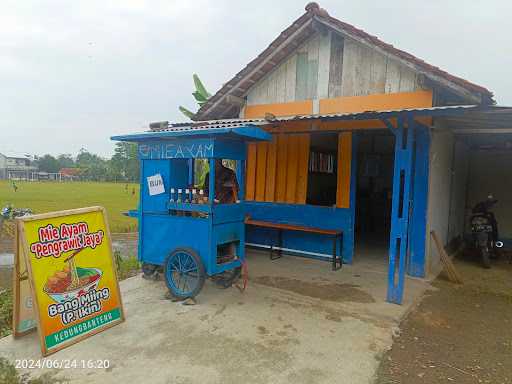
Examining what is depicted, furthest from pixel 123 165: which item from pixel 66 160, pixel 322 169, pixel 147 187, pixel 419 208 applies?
pixel 419 208

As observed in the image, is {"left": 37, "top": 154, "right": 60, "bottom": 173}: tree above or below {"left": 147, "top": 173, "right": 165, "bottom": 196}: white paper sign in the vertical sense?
above

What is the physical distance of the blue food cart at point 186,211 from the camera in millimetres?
4328

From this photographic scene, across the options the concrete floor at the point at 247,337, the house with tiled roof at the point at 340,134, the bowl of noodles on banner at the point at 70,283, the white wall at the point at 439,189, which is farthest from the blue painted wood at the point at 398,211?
the bowl of noodles on banner at the point at 70,283

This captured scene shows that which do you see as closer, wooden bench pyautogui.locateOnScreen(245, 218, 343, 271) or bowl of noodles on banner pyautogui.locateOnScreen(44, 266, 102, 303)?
bowl of noodles on banner pyautogui.locateOnScreen(44, 266, 102, 303)

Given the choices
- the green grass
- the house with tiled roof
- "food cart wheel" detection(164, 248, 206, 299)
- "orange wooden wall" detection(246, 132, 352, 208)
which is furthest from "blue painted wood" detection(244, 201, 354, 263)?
the green grass

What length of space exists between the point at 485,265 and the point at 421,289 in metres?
2.48

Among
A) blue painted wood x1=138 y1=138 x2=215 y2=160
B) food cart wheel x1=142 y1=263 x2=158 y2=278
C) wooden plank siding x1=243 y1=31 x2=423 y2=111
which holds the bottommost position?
food cart wheel x1=142 y1=263 x2=158 y2=278

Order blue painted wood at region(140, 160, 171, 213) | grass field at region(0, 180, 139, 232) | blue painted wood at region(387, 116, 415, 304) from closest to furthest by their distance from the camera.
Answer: blue painted wood at region(387, 116, 415, 304)
blue painted wood at region(140, 160, 171, 213)
grass field at region(0, 180, 139, 232)

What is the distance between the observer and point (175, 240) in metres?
4.65

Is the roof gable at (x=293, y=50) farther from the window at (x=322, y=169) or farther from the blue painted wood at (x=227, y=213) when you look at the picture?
the blue painted wood at (x=227, y=213)

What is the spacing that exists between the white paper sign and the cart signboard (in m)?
0.98

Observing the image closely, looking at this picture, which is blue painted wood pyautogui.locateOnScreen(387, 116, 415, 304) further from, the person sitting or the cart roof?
the person sitting

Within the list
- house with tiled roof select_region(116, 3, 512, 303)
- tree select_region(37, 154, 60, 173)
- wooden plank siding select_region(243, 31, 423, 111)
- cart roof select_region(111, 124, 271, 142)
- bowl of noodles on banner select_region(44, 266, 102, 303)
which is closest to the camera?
bowl of noodles on banner select_region(44, 266, 102, 303)

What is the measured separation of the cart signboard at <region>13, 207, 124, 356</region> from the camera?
124 inches
